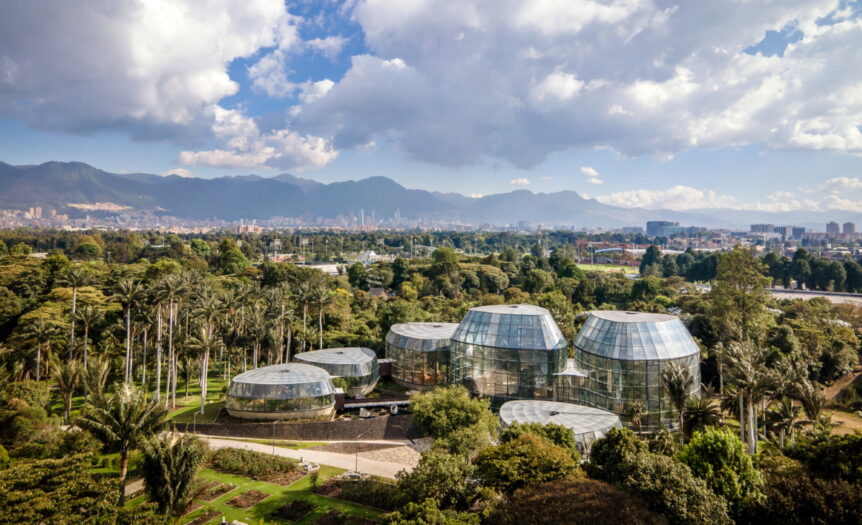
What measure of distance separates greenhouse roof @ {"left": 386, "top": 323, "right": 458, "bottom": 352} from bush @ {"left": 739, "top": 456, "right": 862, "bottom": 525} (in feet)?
119

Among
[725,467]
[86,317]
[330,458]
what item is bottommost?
[330,458]

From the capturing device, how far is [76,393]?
5297cm

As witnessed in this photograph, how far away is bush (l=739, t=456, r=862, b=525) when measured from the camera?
745 inches

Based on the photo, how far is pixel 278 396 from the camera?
1783 inches

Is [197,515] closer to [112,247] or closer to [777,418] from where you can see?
[777,418]

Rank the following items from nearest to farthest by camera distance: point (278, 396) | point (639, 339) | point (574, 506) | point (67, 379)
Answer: point (574, 506), point (639, 339), point (67, 379), point (278, 396)

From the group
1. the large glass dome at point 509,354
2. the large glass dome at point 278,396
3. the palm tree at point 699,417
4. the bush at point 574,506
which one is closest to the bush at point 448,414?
the large glass dome at point 509,354

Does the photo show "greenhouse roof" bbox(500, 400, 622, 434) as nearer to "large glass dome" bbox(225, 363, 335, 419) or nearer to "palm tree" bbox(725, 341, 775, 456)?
"palm tree" bbox(725, 341, 775, 456)

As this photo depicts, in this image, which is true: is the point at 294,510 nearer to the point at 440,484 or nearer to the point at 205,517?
the point at 205,517

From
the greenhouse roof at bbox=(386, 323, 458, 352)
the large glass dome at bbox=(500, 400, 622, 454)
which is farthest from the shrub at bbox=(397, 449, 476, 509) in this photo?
the greenhouse roof at bbox=(386, 323, 458, 352)

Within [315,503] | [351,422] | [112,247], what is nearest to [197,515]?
[315,503]

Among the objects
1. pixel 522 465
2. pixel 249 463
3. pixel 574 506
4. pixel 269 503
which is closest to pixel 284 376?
pixel 249 463

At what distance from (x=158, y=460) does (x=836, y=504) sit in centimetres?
A: 3078

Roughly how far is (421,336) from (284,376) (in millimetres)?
17063
